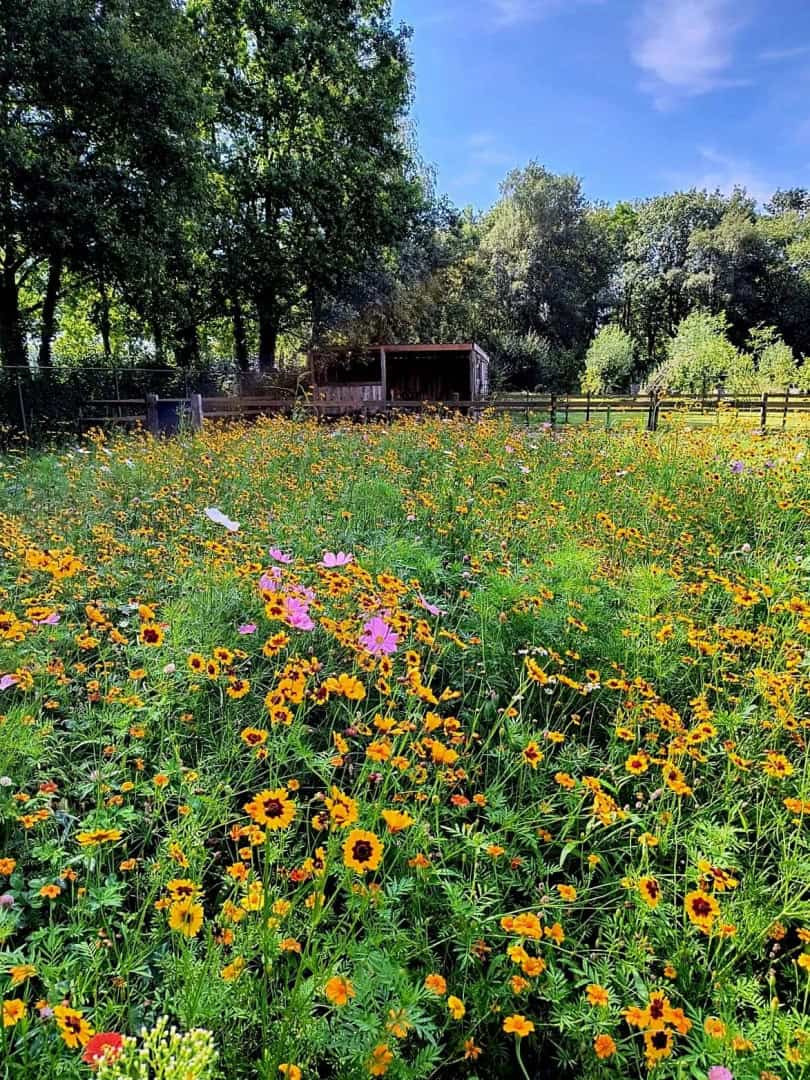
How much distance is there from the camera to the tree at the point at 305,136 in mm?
15344

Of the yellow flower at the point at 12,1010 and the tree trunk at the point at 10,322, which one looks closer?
the yellow flower at the point at 12,1010

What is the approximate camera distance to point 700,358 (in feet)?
83.2

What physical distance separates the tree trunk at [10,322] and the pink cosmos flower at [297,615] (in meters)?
14.1

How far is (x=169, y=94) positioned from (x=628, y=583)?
13009mm

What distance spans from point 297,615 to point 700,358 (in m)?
27.9

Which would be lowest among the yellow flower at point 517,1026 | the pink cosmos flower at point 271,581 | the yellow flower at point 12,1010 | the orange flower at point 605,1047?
the orange flower at point 605,1047

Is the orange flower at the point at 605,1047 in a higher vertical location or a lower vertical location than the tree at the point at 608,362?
lower

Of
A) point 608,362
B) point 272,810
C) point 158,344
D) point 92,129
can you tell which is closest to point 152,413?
point 92,129

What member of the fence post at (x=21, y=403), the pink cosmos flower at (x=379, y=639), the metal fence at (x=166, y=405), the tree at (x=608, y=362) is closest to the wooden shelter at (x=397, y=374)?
the metal fence at (x=166, y=405)

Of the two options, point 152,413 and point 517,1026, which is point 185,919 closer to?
point 517,1026

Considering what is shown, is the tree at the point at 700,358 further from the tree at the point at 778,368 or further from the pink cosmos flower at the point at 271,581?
the pink cosmos flower at the point at 271,581

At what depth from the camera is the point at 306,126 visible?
16266 mm

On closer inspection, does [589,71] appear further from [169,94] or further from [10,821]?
[10,821]

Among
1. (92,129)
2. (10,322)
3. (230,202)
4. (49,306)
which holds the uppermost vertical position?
(230,202)
